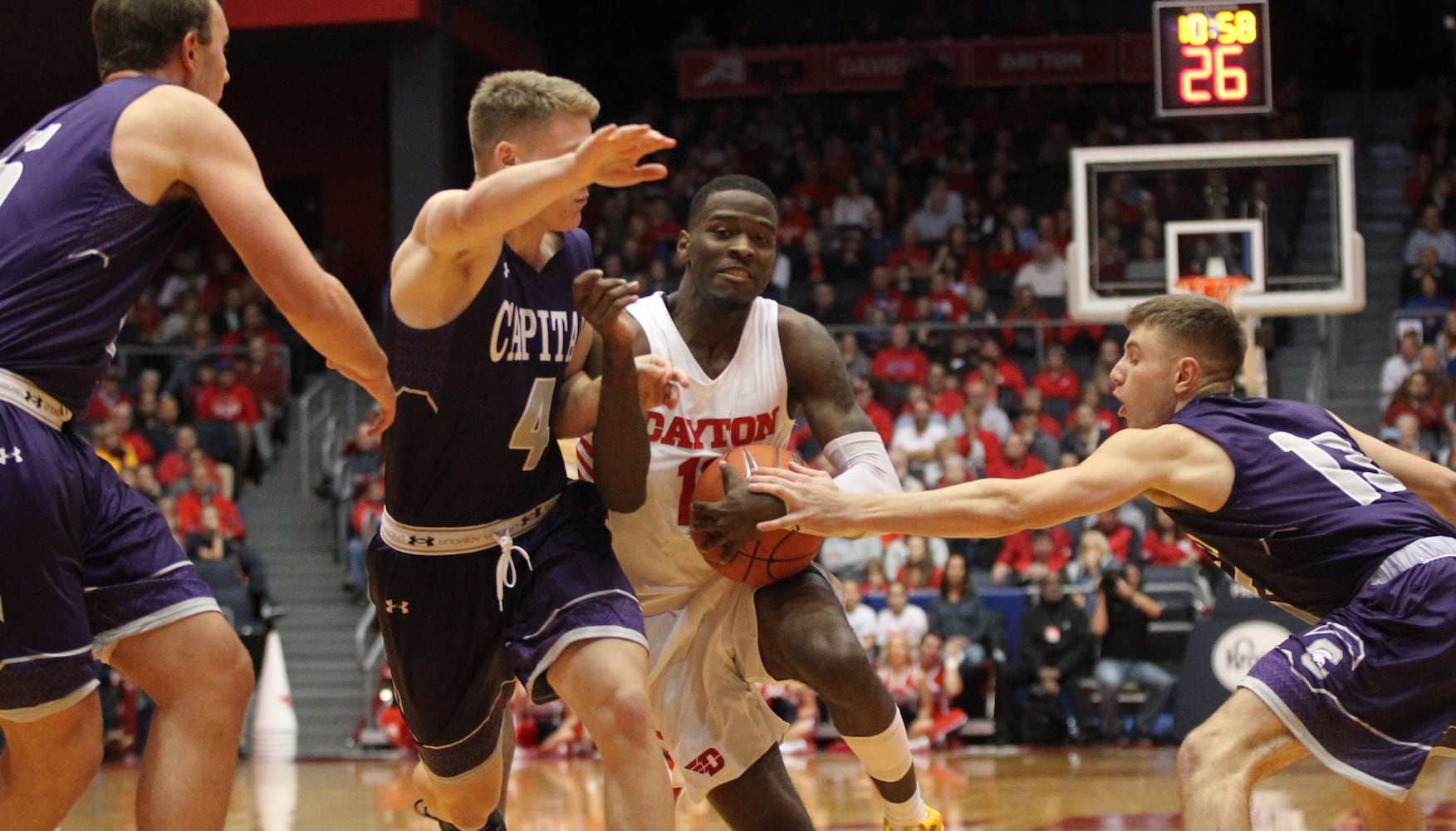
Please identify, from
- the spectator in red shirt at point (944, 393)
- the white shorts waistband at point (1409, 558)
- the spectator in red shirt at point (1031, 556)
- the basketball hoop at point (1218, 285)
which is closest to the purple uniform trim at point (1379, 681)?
the white shorts waistband at point (1409, 558)

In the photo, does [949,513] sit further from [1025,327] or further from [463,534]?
[1025,327]

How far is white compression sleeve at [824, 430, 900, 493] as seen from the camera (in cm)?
484

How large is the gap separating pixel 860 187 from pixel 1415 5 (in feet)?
26.3

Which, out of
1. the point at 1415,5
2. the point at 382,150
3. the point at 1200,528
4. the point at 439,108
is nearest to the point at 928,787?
the point at 1200,528

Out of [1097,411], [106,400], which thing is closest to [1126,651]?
[1097,411]

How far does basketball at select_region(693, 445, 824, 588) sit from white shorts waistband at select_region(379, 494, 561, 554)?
46 centimetres

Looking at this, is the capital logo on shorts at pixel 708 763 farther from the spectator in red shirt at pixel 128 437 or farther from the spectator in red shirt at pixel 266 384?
the spectator in red shirt at pixel 266 384

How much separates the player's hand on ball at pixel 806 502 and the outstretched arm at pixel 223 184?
1.29 meters

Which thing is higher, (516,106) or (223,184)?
(516,106)

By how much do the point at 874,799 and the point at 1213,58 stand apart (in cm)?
548

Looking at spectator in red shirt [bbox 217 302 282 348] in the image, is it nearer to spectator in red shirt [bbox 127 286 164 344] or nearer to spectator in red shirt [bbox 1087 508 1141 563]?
spectator in red shirt [bbox 127 286 164 344]

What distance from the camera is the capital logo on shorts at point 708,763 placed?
5.21m

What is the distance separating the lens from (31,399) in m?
3.61

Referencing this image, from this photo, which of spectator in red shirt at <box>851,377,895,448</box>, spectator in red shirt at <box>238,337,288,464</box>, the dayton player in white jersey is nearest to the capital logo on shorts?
the dayton player in white jersey
